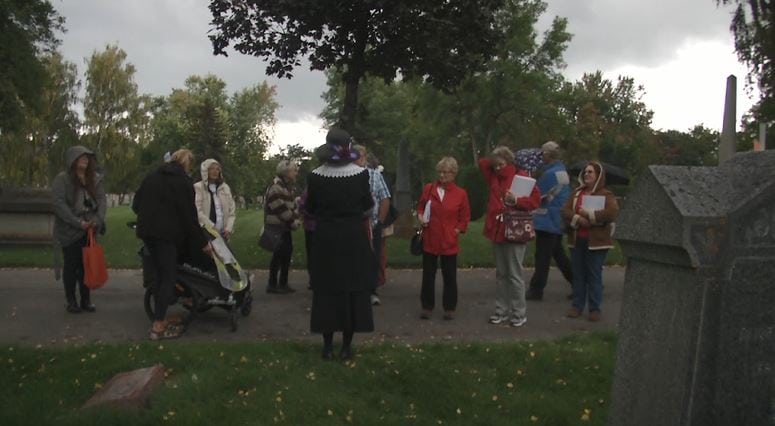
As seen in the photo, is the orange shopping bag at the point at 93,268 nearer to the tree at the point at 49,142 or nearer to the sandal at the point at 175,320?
the sandal at the point at 175,320

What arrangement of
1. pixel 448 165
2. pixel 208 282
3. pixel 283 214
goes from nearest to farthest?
pixel 208 282 → pixel 448 165 → pixel 283 214

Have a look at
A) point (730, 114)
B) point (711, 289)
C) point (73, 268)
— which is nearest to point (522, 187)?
point (730, 114)

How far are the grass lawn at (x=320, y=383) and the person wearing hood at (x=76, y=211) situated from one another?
186 centimetres

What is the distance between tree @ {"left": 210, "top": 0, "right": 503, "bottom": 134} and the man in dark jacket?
5.03 m

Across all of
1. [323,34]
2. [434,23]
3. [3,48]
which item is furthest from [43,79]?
[434,23]

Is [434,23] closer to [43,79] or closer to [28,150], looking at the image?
[43,79]

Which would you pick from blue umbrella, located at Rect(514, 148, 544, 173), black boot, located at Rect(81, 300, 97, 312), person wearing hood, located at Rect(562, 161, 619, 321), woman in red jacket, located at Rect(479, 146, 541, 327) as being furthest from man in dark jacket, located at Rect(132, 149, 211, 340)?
person wearing hood, located at Rect(562, 161, 619, 321)

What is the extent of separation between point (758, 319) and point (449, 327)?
5.19 meters

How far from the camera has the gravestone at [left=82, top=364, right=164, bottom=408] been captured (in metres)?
5.44

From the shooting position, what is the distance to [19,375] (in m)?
6.37

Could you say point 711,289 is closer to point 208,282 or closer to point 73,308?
point 208,282

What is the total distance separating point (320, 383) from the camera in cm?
598

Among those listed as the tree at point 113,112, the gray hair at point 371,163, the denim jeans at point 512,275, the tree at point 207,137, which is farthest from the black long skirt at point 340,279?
the tree at point 113,112

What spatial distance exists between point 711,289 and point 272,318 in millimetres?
6164
